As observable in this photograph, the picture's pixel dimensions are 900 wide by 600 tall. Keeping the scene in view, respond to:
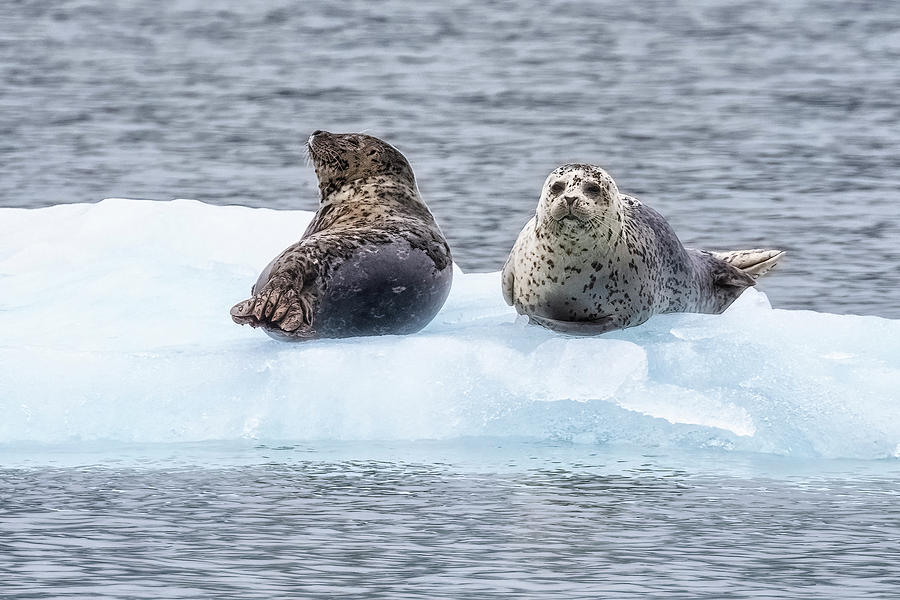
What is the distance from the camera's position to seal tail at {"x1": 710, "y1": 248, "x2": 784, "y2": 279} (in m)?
10.7

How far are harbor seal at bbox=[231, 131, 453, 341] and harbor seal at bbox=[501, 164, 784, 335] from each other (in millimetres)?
420

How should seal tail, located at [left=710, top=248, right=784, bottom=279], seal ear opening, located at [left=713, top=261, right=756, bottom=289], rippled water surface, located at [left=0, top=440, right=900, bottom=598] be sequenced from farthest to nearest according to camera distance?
seal tail, located at [left=710, top=248, right=784, bottom=279] < seal ear opening, located at [left=713, top=261, right=756, bottom=289] < rippled water surface, located at [left=0, top=440, right=900, bottom=598]

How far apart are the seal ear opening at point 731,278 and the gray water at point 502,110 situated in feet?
6.58

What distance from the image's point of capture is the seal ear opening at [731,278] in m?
10.0

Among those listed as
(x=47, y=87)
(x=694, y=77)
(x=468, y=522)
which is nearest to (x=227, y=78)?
(x=47, y=87)

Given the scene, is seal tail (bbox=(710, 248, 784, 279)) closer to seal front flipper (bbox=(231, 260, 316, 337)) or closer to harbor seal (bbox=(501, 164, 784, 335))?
harbor seal (bbox=(501, 164, 784, 335))

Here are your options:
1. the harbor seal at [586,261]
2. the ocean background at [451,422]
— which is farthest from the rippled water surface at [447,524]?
the harbor seal at [586,261]

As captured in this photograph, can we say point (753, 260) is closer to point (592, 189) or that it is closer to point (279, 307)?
point (592, 189)

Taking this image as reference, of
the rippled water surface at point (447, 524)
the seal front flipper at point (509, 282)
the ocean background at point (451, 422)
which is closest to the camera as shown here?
the rippled water surface at point (447, 524)

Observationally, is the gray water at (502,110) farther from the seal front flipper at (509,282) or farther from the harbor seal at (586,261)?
the seal front flipper at (509,282)

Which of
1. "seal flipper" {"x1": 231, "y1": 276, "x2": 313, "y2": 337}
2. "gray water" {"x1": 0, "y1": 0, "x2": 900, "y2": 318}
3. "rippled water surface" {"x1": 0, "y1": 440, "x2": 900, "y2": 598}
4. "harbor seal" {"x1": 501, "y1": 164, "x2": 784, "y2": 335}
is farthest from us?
"gray water" {"x1": 0, "y1": 0, "x2": 900, "y2": 318}

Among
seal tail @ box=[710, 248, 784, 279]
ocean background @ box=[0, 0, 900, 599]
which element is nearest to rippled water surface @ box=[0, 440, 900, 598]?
ocean background @ box=[0, 0, 900, 599]

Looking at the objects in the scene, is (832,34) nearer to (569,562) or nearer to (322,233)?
(322,233)

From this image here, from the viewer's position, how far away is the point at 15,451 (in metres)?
8.38
